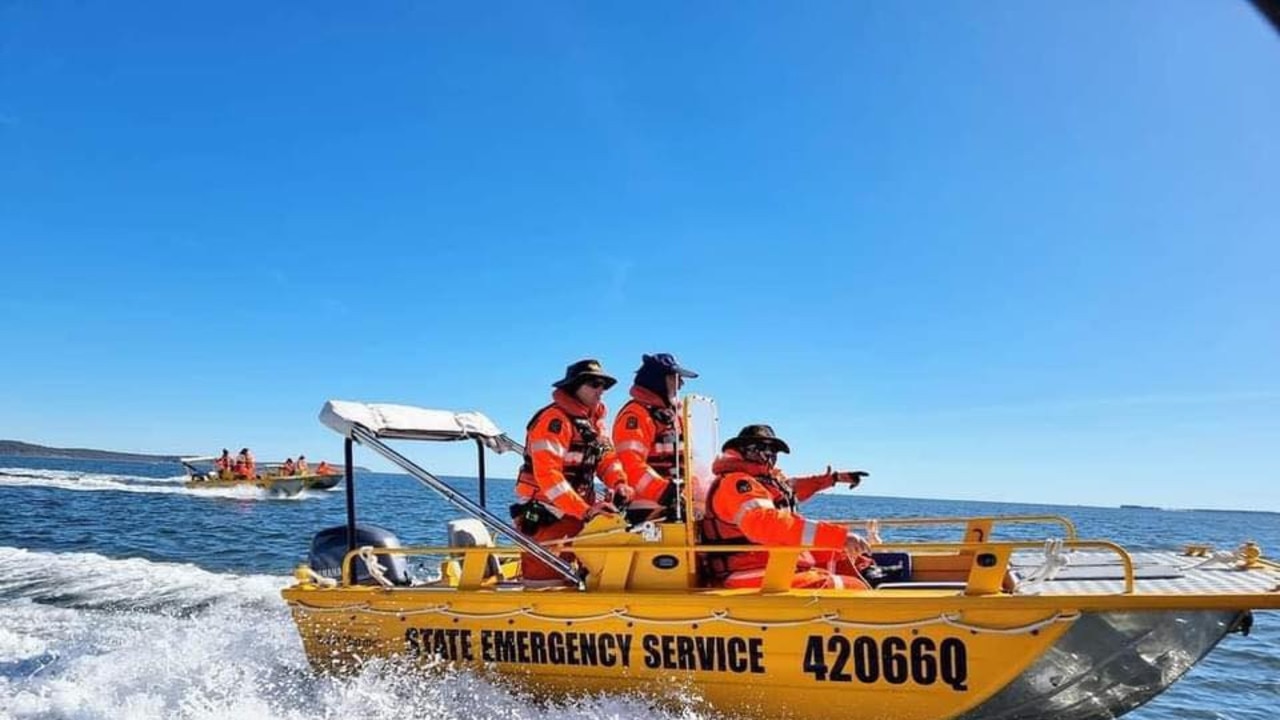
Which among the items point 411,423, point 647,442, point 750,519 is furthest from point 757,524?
point 411,423

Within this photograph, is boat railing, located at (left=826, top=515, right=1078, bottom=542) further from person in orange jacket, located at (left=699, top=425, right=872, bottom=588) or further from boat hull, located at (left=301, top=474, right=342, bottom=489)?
boat hull, located at (left=301, top=474, right=342, bottom=489)

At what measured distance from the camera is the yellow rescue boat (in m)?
4.80

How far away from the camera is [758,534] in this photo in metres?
5.45

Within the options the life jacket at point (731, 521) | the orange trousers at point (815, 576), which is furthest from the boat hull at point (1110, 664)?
the life jacket at point (731, 521)

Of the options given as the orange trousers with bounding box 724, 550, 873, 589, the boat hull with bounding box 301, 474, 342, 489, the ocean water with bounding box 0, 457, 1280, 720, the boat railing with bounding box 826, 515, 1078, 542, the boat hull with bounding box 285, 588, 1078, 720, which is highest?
the boat railing with bounding box 826, 515, 1078, 542

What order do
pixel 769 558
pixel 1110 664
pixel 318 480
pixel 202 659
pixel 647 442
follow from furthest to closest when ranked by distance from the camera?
1. pixel 318 480
2. pixel 202 659
3. pixel 647 442
4. pixel 769 558
5. pixel 1110 664

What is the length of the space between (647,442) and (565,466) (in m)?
0.70

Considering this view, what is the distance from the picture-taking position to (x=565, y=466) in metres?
7.02

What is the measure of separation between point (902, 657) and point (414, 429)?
4.47 m

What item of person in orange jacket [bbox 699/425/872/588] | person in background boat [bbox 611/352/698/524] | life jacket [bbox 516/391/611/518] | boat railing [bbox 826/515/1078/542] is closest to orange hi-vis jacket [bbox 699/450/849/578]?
person in orange jacket [bbox 699/425/872/588]

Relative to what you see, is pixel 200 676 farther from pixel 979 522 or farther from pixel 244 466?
pixel 244 466

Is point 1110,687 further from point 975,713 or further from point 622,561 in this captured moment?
point 622,561

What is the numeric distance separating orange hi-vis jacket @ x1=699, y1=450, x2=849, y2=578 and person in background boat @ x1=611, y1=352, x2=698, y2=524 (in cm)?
86

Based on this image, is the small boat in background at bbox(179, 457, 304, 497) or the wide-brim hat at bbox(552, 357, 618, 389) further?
the small boat in background at bbox(179, 457, 304, 497)
